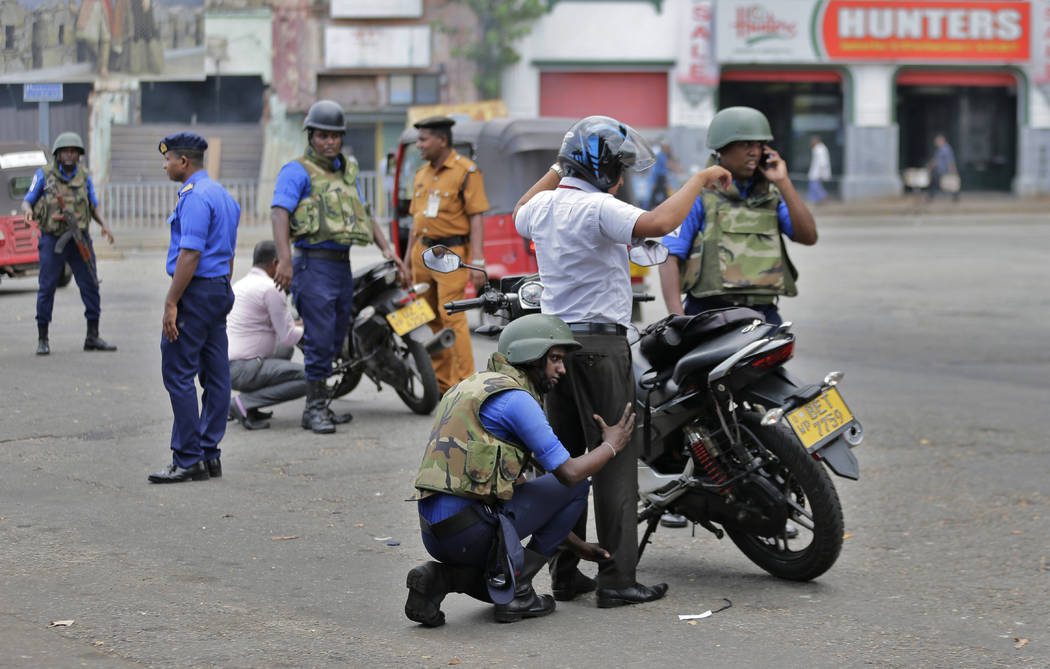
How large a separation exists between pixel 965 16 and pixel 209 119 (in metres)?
18.4

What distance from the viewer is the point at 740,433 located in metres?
5.54

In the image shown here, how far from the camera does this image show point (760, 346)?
542cm

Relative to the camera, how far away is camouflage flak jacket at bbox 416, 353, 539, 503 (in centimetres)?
499

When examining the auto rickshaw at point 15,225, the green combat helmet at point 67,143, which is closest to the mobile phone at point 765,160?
the green combat helmet at point 67,143

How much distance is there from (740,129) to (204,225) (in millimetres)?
2727

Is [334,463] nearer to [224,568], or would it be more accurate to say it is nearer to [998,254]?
[224,568]

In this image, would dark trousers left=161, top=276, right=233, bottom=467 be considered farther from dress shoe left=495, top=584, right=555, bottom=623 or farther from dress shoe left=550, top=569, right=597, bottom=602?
dress shoe left=495, top=584, right=555, bottom=623

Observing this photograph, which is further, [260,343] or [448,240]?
[448,240]

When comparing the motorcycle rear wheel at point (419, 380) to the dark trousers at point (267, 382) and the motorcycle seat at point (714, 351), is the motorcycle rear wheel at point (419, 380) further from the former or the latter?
the motorcycle seat at point (714, 351)

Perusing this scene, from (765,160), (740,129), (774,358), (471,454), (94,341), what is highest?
(740,129)

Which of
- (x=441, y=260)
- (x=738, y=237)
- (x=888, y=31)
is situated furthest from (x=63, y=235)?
(x=888, y=31)

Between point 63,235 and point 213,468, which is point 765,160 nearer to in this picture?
point 213,468

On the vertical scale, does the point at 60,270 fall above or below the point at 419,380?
above

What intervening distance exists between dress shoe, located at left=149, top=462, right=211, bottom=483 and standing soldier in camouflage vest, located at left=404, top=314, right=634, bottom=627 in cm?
261
